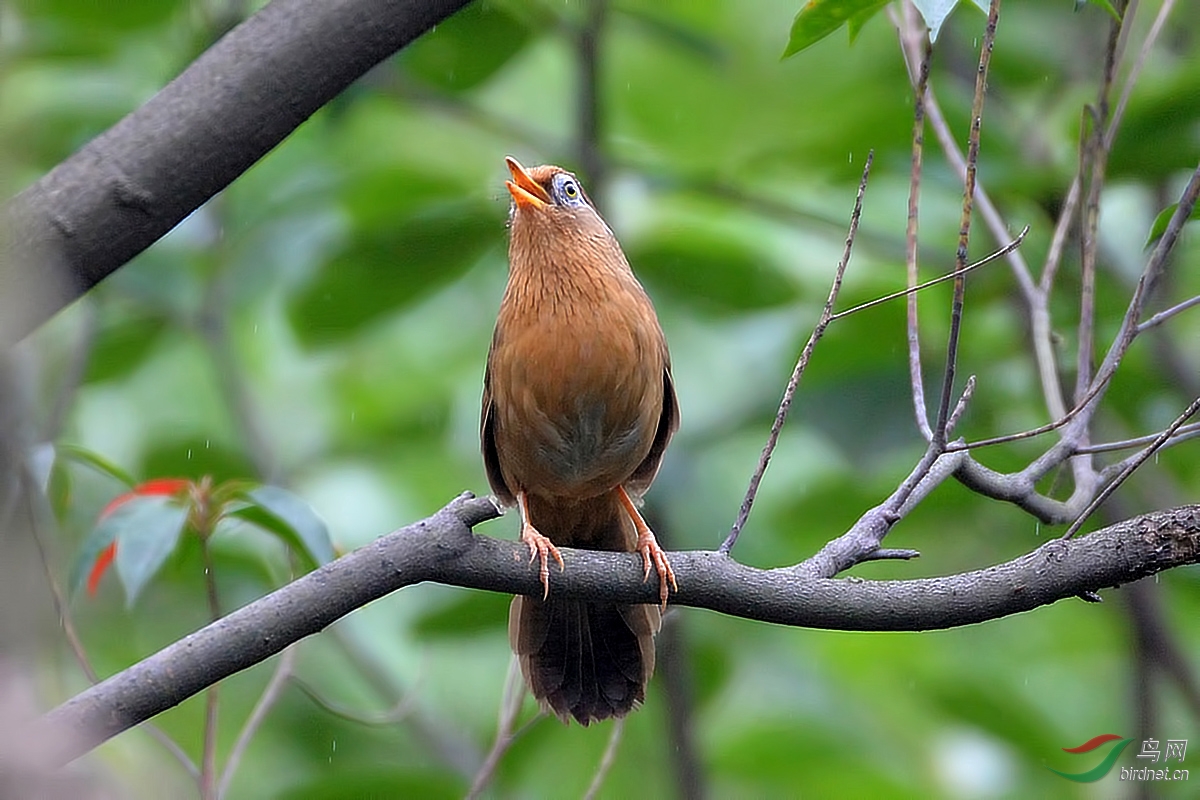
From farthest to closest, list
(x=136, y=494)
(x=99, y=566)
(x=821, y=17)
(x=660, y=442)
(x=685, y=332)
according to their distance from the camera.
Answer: (x=685, y=332) < (x=660, y=442) < (x=99, y=566) < (x=136, y=494) < (x=821, y=17)

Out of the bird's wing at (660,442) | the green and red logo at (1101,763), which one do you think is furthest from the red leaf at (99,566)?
the green and red logo at (1101,763)

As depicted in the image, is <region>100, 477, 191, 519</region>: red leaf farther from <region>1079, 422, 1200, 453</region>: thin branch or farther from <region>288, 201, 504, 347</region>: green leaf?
<region>1079, 422, 1200, 453</region>: thin branch

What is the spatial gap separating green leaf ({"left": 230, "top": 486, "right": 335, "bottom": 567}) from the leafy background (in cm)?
70

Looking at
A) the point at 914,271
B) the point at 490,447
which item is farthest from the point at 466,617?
the point at 914,271

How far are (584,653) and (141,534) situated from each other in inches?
43.4

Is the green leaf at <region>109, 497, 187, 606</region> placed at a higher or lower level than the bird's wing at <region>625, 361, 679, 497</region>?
lower

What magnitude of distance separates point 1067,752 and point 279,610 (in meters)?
2.91

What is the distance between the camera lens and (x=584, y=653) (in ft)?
11.0

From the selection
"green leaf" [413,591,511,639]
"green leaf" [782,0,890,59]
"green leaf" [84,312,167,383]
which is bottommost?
"green leaf" [413,591,511,639]

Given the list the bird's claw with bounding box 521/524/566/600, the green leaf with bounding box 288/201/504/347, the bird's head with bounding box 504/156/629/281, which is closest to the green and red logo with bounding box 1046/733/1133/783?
the bird's head with bounding box 504/156/629/281

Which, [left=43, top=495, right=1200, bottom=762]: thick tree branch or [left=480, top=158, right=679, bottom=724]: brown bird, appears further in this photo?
[left=480, top=158, right=679, bottom=724]: brown bird

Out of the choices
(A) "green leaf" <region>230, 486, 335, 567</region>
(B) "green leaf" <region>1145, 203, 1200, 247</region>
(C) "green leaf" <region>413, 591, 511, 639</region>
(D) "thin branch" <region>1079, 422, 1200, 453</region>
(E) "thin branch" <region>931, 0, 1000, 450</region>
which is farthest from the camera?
(C) "green leaf" <region>413, 591, 511, 639</region>

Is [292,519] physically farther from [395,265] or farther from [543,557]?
[395,265]

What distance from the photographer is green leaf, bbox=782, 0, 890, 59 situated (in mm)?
2539
